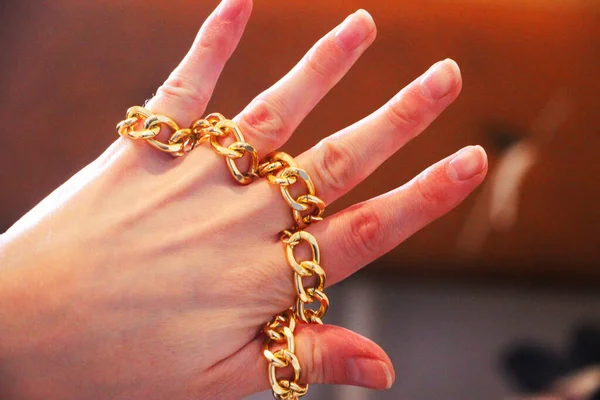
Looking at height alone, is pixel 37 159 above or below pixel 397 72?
below

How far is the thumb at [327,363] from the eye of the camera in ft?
1.95

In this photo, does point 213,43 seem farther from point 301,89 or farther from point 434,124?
point 434,124

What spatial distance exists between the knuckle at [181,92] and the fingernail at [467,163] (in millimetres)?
304

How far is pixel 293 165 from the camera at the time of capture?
2.04ft

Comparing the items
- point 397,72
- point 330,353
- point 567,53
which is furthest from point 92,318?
point 567,53

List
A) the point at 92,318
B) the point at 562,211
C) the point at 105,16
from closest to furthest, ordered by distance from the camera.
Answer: the point at 92,318
the point at 105,16
the point at 562,211

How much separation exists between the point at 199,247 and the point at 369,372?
23 cm

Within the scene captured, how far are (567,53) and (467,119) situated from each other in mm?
326

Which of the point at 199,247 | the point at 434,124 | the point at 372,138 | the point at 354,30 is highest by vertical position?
the point at 434,124

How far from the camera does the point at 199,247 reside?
0.61m

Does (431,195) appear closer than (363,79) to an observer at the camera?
Yes

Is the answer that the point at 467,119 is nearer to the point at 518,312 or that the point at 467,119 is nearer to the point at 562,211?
the point at 562,211

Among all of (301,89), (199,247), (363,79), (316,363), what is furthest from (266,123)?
(363,79)

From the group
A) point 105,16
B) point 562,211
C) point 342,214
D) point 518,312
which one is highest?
point 105,16
